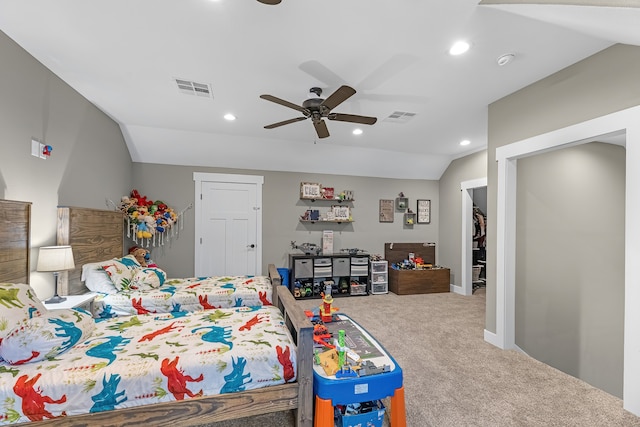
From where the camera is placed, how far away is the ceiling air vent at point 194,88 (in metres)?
2.91

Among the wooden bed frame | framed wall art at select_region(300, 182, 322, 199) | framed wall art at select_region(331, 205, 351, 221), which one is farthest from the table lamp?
framed wall art at select_region(331, 205, 351, 221)

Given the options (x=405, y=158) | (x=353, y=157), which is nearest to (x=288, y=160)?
(x=353, y=157)

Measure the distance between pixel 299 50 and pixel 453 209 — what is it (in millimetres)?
4756

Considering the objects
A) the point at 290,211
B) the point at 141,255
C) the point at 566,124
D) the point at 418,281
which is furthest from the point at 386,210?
the point at 141,255

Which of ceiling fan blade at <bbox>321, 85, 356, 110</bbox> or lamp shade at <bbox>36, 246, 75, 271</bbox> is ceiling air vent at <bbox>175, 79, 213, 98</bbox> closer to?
ceiling fan blade at <bbox>321, 85, 356, 110</bbox>

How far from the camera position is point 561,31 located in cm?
203

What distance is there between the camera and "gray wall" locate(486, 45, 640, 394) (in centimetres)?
219

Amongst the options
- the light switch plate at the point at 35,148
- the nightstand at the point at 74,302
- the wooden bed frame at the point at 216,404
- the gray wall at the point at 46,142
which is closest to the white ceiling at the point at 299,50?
the gray wall at the point at 46,142

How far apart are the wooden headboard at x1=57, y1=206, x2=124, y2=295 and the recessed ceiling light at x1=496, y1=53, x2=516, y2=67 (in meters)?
4.22

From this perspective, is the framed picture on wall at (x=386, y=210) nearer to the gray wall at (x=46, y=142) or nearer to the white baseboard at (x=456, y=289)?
the white baseboard at (x=456, y=289)

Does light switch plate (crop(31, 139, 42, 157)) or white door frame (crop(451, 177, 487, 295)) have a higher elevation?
light switch plate (crop(31, 139, 42, 157))

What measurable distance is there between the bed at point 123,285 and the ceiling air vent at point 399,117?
265 cm

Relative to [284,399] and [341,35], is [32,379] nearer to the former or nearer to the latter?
[284,399]

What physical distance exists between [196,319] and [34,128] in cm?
222
